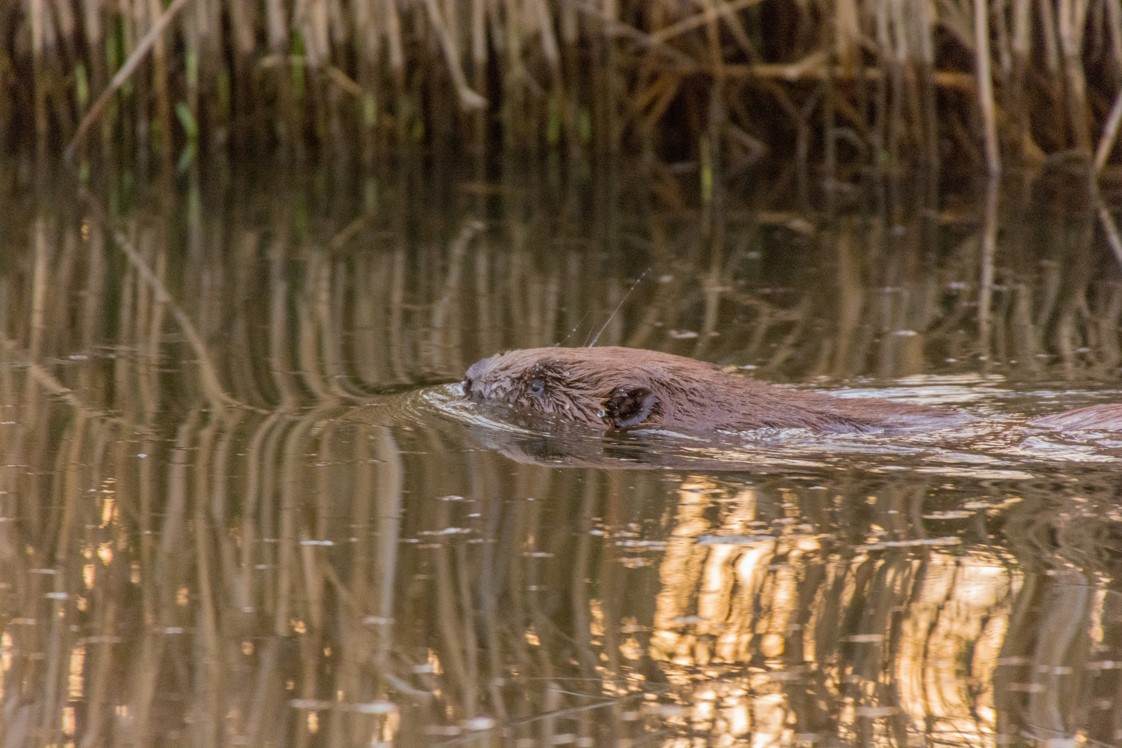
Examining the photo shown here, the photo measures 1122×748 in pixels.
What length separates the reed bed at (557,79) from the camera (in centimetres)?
837

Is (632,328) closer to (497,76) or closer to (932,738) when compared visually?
(932,738)

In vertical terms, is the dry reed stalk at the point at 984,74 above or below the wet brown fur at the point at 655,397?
above

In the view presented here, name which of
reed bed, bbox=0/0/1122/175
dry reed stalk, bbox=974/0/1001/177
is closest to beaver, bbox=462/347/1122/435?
dry reed stalk, bbox=974/0/1001/177

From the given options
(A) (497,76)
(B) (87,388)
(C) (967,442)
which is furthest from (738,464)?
(A) (497,76)

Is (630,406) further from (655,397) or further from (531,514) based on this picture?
(531,514)

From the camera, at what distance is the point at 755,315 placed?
5.68 meters

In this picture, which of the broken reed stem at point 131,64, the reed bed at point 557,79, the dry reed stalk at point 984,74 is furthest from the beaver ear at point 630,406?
the broken reed stem at point 131,64

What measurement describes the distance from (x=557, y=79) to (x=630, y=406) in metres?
4.92

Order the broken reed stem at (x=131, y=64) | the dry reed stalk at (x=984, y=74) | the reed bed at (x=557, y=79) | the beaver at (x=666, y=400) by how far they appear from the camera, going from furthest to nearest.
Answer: the reed bed at (x=557, y=79) → the broken reed stem at (x=131, y=64) → the dry reed stalk at (x=984, y=74) → the beaver at (x=666, y=400)

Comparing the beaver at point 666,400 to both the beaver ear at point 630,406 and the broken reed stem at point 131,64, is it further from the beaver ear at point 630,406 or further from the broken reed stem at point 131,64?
the broken reed stem at point 131,64

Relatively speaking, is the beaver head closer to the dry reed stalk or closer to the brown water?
the brown water

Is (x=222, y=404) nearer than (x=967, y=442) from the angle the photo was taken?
No

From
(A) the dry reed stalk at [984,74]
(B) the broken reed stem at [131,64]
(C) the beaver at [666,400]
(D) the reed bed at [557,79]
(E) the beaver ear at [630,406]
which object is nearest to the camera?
(C) the beaver at [666,400]

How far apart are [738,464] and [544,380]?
72 cm
